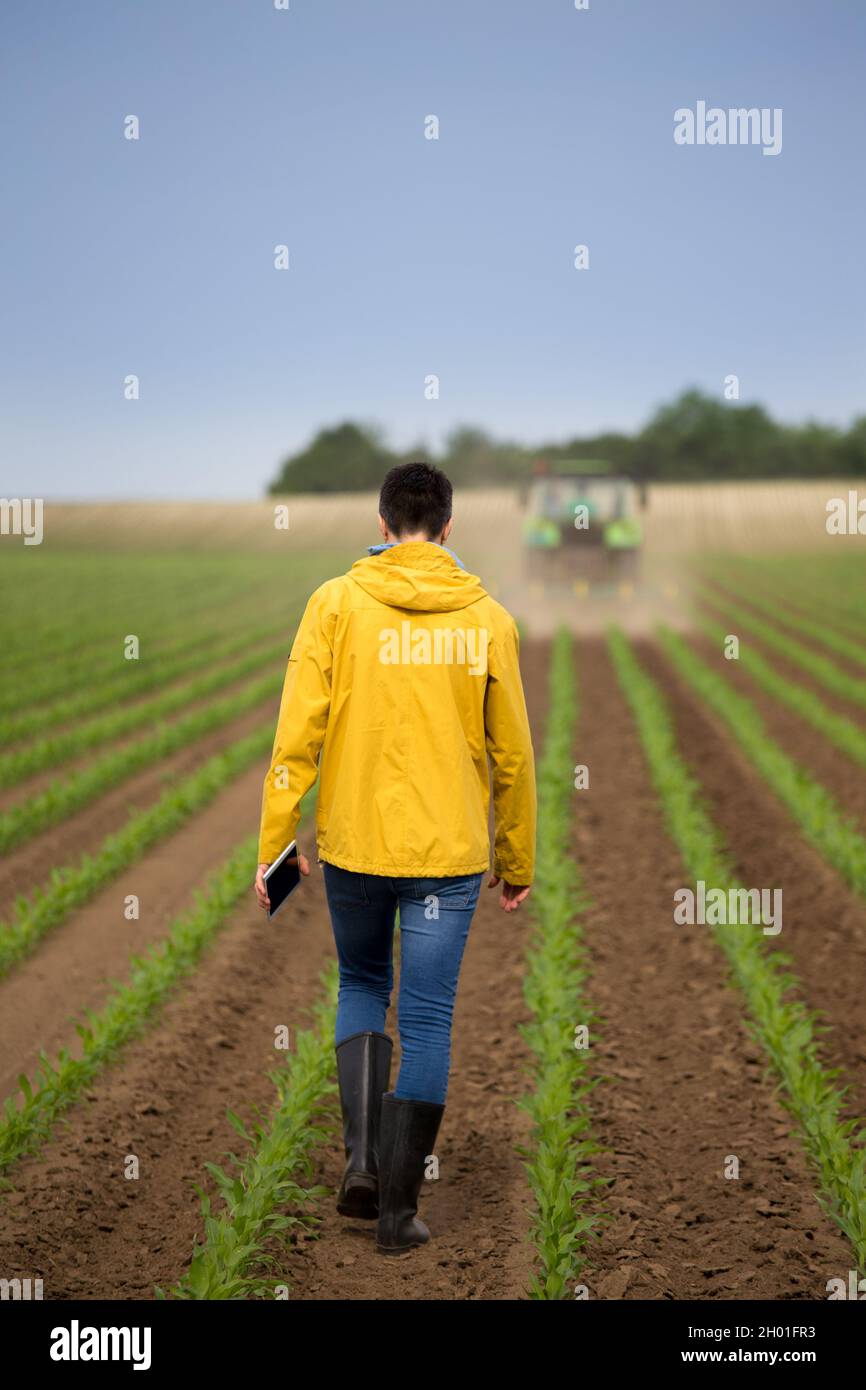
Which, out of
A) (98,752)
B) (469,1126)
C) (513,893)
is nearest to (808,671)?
(98,752)

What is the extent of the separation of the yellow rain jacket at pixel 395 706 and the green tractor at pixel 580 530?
20.6 metres

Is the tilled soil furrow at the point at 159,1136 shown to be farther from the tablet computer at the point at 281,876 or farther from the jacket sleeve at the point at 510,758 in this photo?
the jacket sleeve at the point at 510,758

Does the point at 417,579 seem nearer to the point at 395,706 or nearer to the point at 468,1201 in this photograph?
the point at 395,706

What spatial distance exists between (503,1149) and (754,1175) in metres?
0.86

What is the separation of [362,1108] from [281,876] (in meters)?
0.73

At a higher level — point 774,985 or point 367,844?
point 367,844

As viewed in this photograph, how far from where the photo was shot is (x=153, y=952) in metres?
6.45

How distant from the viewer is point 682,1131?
482cm

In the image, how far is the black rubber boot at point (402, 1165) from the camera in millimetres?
3655

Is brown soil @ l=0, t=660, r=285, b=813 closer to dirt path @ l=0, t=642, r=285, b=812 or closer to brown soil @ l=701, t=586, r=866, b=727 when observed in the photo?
dirt path @ l=0, t=642, r=285, b=812

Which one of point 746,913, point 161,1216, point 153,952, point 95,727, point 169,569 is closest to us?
point 161,1216

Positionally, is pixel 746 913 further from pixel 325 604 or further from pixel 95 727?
pixel 95 727

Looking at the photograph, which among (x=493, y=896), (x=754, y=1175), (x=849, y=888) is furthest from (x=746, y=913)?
(x=754, y=1175)

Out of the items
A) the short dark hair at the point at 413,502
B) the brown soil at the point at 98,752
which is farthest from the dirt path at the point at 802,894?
the brown soil at the point at 98,752
